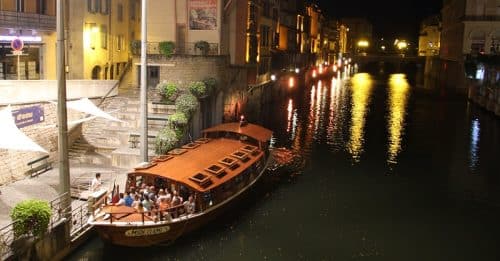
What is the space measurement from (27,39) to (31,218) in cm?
2833

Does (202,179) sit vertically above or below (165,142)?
below

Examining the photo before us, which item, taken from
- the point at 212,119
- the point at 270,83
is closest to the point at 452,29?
the point at 270,83

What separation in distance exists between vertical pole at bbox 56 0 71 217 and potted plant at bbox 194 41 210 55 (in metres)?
27.7

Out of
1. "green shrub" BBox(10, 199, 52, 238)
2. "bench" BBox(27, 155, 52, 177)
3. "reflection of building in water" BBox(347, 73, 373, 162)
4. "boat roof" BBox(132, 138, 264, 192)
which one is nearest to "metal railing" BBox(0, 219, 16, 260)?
"green shrub" BBox(10, 199, 52, 238)

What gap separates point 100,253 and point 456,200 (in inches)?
902

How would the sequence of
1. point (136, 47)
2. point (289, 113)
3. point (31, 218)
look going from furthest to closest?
1. point (289, 113)
2. point (136, 47)
3. point (31, 218)

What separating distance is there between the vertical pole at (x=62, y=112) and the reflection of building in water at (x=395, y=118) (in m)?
30.0

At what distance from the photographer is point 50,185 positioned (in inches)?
1072

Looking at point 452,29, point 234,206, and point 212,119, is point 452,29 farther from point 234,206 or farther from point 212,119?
point 234,206

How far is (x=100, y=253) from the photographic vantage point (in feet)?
73.6

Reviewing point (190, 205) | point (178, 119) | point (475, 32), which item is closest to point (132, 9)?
point (178, 119)

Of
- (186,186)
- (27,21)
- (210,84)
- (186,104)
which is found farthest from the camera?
(210,84)

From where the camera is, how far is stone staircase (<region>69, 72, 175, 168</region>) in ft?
106

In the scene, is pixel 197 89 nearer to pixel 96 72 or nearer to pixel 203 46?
pixel 203 46
